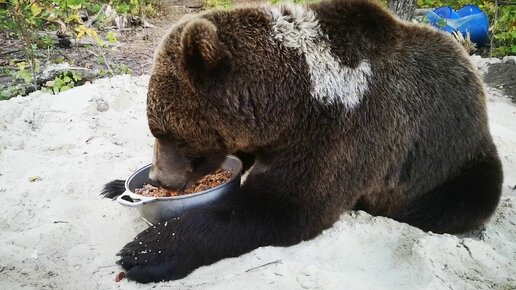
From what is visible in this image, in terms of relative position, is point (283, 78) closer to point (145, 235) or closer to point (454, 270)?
point (145, 235)

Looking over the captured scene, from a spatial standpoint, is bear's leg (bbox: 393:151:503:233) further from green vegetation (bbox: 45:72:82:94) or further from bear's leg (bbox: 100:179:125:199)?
green vegetation (bbox: 45:72:82:94)

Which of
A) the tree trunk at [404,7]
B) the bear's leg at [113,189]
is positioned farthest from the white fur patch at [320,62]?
the tree trunk at [404,7]

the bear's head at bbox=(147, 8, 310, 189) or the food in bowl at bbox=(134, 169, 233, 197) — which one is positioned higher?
the bear's head at bbox=(147, 8, 310, 189)

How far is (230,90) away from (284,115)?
0.37 metres

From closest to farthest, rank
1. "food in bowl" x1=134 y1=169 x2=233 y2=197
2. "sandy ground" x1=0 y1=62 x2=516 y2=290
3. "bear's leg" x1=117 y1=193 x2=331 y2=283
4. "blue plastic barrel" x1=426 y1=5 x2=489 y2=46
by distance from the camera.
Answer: "sandy ground" x1=0 y1=62 x2=516 y2=290, "bear's leg" x1=117 y1=193 x2=331 y2=283, "food in bowl" x1=134 y1=169 x2=233 y2=197, "blue plastic barrel" x1=426 y1=5 x2=489 y2=46

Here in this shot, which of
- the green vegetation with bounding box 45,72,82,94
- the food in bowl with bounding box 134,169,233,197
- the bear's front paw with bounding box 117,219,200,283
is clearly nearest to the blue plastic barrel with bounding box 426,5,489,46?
the green vegetation with bounding box 45,72,82,94

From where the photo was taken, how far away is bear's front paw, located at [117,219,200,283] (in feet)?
9.17

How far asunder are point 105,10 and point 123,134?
6.08m

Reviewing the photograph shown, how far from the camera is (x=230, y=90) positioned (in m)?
2.84

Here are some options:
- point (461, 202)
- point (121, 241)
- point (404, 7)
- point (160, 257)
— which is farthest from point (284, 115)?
point (404, 7)

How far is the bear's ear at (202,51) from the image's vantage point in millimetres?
2600

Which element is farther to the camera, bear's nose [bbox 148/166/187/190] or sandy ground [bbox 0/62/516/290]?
bear's nose [bbox 148/166/187/190]

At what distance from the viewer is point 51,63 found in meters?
6.84

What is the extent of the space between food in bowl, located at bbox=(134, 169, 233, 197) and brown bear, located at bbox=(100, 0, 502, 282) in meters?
0.17
